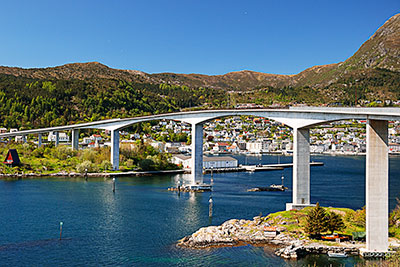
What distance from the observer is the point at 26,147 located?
67.2m

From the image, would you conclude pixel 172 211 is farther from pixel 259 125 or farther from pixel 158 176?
pixel 259 125

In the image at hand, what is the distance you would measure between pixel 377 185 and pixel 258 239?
289 inches

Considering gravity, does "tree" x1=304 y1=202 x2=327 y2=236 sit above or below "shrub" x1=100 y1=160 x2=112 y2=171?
below

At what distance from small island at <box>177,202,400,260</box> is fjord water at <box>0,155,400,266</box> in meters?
0.91

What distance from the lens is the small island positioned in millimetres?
23125

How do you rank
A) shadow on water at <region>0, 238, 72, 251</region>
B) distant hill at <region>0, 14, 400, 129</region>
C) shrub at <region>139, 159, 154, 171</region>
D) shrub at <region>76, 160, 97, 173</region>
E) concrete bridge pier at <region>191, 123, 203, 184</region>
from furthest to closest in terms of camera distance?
distant hill at <region>0, 14, 400, 129</region>
shrub at <region>139, 159, 154, 171</region>
shrub at <region>76, 160, 97, 173</region>
concrete bridge pier at <region>191, 123, 203, 184</region>
shadow on water at <region>0, 238, 72, 251</region>

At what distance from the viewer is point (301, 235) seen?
25.5m

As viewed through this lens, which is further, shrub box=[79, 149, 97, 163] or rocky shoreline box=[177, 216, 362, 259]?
shrub box=[79, 149, 97, 163]

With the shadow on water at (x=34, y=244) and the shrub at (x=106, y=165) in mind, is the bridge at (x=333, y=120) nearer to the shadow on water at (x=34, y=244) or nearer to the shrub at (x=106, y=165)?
the shrub at (x=106, y=165)

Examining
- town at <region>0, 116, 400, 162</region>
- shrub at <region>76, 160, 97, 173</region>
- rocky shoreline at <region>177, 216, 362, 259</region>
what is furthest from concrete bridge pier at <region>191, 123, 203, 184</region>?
town at <region>0, 116, 400, 162</region>

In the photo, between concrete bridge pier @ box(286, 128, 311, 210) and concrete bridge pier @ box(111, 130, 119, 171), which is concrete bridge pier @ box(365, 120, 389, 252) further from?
concrete bridge pier @ box(111, 130, 119, 171)

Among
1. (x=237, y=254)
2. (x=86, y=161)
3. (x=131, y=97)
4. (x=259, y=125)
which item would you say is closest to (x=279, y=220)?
(x=237, y=254)

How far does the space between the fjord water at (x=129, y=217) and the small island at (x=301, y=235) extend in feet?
2.98

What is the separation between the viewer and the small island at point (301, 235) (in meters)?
23.1
